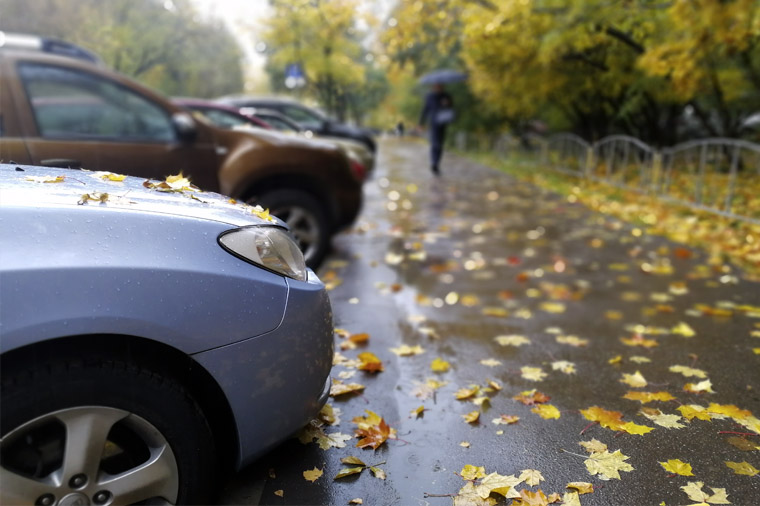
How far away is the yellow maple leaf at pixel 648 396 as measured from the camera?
134 inches

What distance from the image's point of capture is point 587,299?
17.4 feet

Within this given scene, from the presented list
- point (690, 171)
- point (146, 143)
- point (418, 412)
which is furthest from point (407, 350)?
point (690, 171)

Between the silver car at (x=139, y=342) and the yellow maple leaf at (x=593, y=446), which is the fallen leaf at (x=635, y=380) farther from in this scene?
the silver car at (x=139, y=342)

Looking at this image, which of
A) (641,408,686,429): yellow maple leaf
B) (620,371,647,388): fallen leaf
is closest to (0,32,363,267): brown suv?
(620,371,647,388): fallen leaf

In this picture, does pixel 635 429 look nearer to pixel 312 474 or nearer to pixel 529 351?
pixel 529 351

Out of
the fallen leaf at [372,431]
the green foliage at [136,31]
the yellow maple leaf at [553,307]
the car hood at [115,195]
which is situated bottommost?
the yellow maple leaf at [553,307]

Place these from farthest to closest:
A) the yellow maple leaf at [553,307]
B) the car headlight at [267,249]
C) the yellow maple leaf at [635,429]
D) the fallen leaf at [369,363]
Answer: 1. the yellow maple leaf at [553,307]
2. the fallen leaf at [369,363]
3. the yellow maple leaf at [635,429]
4. the car headlight at [267,249]

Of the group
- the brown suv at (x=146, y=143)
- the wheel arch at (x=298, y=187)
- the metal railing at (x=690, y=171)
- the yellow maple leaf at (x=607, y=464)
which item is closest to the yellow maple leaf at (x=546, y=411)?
the yellow maple leaf at (x=607, y=464)

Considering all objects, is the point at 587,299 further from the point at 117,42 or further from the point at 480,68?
the point at 480,68

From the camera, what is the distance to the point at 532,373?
12.5 feet

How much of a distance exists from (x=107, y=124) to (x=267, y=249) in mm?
3015

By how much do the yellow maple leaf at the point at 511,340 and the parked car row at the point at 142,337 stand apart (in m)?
1.95

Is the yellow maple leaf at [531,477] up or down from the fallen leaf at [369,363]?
up

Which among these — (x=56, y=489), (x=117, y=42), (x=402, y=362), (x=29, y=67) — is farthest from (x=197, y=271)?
(x=117, y=42)
